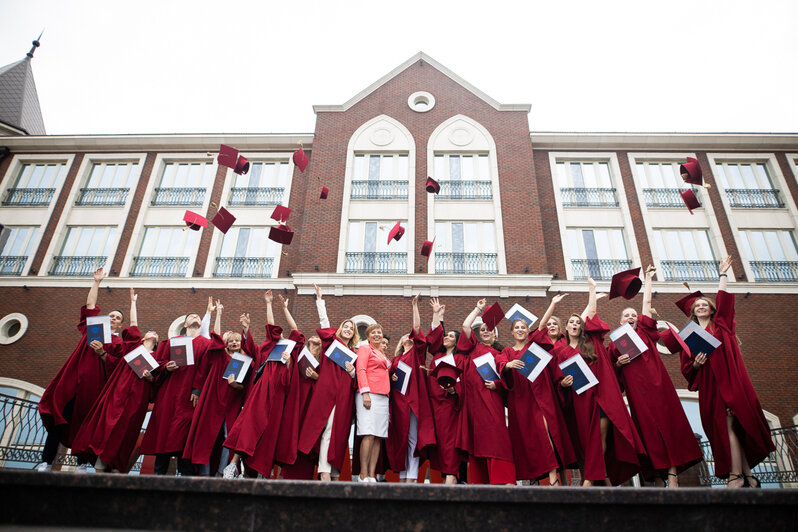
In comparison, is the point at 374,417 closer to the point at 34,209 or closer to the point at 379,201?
the point at 379,201

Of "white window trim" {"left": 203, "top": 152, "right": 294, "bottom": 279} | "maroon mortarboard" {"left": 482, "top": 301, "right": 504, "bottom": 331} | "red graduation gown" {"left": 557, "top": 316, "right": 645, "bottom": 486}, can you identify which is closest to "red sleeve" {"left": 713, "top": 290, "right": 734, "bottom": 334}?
"red graduation gown" {"left": 557, "top": 316, "right": 645, "bottom": 486}

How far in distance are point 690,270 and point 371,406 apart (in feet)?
45.3

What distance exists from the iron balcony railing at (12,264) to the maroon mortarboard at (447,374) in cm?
1726

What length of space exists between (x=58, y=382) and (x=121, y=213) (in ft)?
41.2

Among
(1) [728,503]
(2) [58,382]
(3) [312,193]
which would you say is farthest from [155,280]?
(1) [728,503]

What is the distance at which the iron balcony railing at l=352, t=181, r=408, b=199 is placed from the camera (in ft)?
52.7

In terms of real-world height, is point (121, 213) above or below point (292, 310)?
above

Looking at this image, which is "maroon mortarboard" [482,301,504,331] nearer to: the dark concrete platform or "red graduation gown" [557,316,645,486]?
"red graduation gown" [557,316,645,486]

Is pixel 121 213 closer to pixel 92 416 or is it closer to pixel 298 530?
pixel 92 416

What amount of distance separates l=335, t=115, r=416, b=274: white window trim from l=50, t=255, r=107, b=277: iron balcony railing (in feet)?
28.8

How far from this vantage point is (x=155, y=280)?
48.8 ft

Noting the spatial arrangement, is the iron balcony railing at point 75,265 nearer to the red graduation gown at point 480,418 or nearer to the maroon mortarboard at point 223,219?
the maroon mortarboard at point 223,219

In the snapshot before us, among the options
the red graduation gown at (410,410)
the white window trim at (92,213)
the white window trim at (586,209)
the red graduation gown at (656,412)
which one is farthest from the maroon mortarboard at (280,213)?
the white window trim at (586,209)

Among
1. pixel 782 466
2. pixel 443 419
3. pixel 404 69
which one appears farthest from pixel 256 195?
pixel 782 466
